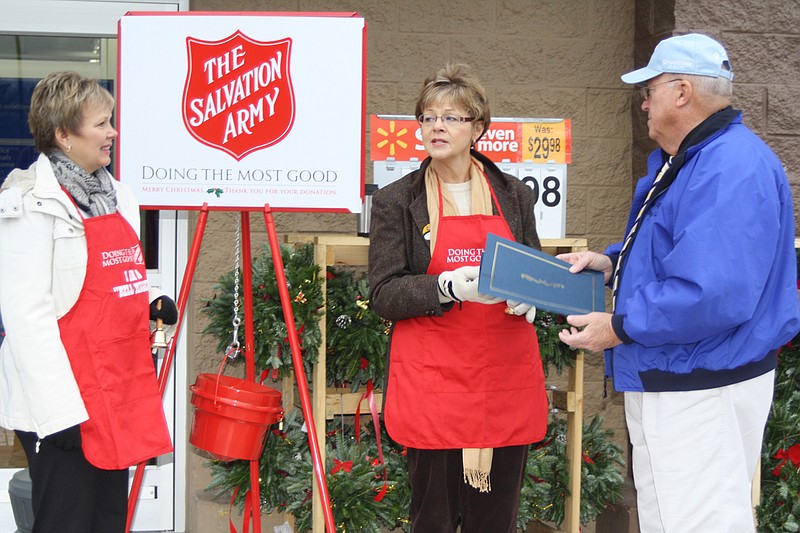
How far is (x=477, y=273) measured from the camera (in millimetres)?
2766

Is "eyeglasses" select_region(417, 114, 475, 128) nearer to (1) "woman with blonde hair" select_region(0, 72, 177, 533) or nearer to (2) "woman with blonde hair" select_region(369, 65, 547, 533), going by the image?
(2) "woman with blonde hair" select_region(369, 65, 547, 533)

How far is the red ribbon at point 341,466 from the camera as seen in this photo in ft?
12.0

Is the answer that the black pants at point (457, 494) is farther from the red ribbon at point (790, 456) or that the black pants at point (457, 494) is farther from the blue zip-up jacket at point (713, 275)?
the red ribbon at point (790, 456)

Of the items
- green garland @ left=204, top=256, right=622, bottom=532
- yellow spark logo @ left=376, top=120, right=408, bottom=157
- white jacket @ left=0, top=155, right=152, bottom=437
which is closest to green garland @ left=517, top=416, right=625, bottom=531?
green garland @ left=204, top=256, right=622, bottom=532

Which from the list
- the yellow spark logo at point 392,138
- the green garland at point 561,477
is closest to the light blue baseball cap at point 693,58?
the yellow spark logo at point 392,138

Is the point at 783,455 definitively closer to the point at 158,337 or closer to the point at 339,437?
the point at 339,437

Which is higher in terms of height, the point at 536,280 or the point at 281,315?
the point at 536,280

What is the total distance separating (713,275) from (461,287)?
0.74m

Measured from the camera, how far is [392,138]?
384 centimetres

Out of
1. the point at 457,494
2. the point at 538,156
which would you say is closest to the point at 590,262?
the point at 457,494

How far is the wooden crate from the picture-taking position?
362cm

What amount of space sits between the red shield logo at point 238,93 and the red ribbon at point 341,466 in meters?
1.32

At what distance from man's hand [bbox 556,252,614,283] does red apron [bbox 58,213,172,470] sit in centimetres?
135

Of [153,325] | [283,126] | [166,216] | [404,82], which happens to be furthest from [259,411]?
[404,82]
